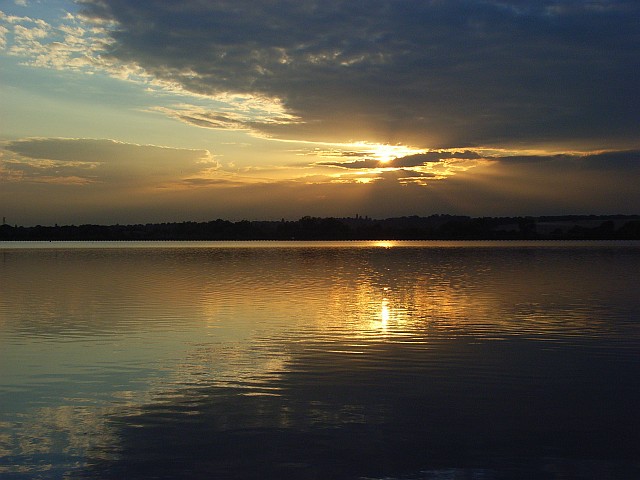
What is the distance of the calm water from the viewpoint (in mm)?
11102

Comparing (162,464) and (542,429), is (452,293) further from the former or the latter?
(162,464)

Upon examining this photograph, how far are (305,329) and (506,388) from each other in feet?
34.7

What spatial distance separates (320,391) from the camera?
1577cm

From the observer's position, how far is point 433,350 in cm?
2108

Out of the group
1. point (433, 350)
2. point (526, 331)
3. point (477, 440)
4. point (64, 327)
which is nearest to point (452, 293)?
point (526, 331)

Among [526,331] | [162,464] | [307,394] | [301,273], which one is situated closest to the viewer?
[162,464]

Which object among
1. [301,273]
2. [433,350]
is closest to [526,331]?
[433,350]

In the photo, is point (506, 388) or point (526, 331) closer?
point (506, 388)

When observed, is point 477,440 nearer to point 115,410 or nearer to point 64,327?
point 115,410

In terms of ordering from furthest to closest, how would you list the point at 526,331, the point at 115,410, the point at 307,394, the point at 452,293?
the point at 452,293
the point at 526,331
the point at 307,394
the point at 115,410

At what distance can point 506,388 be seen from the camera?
16250 mm

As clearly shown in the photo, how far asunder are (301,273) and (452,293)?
893 inches

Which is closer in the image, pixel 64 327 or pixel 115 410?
pixel 115 410

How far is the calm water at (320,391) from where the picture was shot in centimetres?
1110
